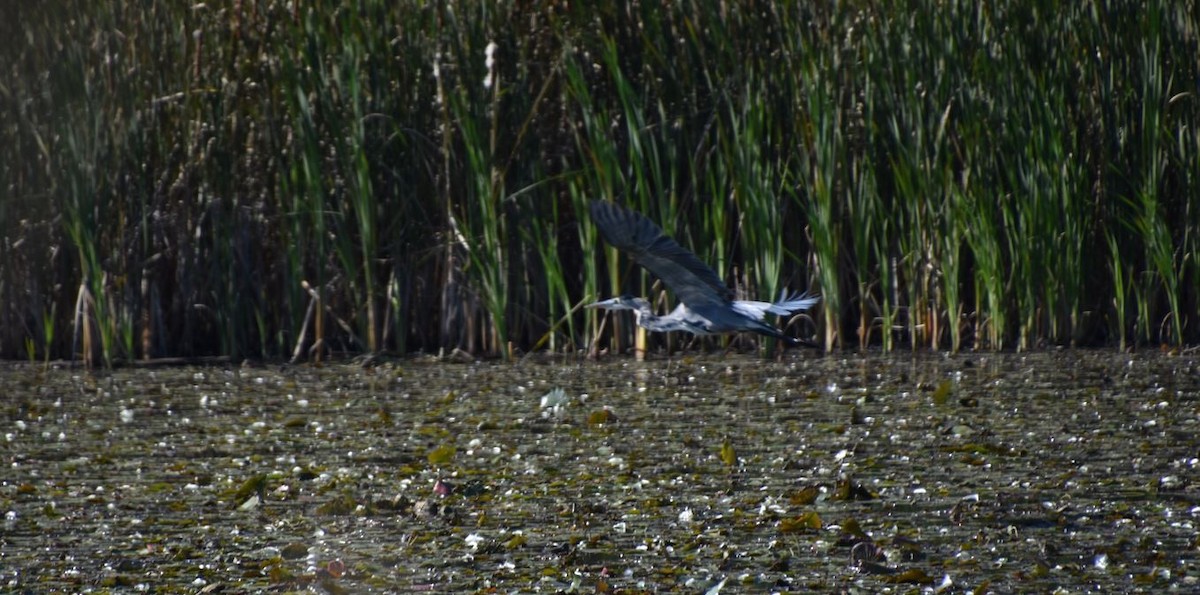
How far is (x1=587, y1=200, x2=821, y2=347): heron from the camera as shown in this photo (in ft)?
17.5

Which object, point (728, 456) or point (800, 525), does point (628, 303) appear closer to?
point (728, 456)

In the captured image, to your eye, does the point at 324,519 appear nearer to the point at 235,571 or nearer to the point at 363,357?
the point at 235,571

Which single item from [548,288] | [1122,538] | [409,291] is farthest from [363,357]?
[1122,538]

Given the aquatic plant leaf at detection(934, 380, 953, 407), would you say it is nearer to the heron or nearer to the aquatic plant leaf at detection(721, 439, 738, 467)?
the heron

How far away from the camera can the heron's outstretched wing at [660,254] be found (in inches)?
210

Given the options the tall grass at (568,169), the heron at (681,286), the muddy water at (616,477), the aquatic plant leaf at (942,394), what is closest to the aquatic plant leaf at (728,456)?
the muddy water at (616,477)

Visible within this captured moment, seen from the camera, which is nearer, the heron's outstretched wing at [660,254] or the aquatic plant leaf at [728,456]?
the aquatic plant leaf at [728,456]

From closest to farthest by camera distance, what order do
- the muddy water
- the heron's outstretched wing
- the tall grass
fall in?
1. the muddy water
2. the heron's outstretched wing
3. the tall grass

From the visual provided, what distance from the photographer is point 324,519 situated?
417 cm

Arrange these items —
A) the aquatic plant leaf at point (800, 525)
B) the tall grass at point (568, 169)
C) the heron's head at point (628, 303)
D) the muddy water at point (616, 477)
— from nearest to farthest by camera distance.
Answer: the muddy water at point (616, 477)
the aquatic plant leaf at point (800, 525)
the heron's head at point (628, 303)
the tall grass at point (568, 169)

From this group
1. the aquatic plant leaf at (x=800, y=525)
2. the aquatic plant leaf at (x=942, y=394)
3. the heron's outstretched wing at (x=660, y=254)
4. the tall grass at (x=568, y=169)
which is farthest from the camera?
the tall grass at (x=568, y=169)

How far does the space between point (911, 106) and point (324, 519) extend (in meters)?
3.77

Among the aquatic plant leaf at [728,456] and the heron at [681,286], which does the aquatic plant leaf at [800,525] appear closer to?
the aquatic plant leaf at [728,456]

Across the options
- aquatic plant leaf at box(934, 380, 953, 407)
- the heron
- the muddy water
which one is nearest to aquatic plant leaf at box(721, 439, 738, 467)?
the muddy water
